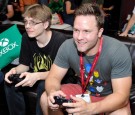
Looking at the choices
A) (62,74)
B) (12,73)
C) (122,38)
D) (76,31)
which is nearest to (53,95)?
(62,74)

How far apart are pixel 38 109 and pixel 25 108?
20cm

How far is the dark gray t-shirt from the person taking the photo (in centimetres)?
145

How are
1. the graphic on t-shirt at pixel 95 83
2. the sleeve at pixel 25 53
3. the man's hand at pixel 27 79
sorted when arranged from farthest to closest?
the sleeve at pixel 25 53
the man's hand at pixel 27 79
the graphic on t-shirt at pixel 95 83

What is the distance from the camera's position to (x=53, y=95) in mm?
1388

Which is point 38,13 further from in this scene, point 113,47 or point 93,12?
point 113,47

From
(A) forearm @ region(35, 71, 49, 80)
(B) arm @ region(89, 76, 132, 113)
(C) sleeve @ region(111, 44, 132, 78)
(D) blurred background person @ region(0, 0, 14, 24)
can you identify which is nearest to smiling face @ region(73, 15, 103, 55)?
(C) sleeve @ region(111, 44, 132, 78)

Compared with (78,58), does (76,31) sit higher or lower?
higher

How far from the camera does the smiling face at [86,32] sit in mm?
1418

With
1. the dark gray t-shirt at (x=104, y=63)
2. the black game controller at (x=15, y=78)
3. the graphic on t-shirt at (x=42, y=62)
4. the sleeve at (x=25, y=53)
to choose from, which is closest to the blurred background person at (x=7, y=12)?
the sleeve at (x=25, y=53)

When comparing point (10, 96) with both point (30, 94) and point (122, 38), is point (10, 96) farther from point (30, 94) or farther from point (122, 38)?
point (122, 38)

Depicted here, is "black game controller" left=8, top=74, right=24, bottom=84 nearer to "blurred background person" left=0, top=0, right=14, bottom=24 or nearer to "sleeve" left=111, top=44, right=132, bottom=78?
"sleeve" left=111, top=44, right=132, bottom=78

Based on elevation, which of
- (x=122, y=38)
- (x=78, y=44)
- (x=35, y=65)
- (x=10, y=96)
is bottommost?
(x=10, y=96)

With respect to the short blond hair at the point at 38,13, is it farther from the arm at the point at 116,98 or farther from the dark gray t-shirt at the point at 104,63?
the arm at the point at 116,98

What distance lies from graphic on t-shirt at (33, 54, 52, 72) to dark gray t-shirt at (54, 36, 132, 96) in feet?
0.94
